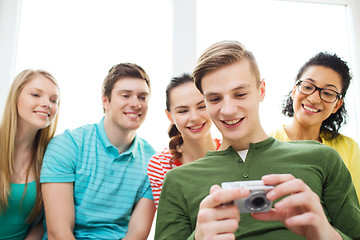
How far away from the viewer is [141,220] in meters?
1.43

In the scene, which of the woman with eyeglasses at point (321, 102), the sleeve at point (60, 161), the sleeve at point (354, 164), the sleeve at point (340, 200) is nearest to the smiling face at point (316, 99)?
the woman with eyeglasses at point (321, 102)

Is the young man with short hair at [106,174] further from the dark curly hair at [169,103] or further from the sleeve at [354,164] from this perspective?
the sleeve at [354,164]

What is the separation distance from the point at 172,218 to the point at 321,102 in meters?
1.01

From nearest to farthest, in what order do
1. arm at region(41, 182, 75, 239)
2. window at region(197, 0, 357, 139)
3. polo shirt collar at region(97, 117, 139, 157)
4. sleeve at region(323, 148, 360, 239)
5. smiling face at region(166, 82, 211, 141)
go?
sleeve at region(323, 148, 360, 239), arm at region(41, 182, 75, 239), smiling face at region(166, 82, 211, 141), polo shirt collar at region(97, 117, 139, 157), window at region(197, 0, 357, 139)

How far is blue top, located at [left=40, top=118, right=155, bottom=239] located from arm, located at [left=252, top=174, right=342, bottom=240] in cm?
93

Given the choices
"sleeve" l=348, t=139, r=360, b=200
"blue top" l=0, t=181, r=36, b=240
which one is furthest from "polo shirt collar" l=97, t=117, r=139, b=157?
"sleeve" l=348, t=139, r=360, b=200

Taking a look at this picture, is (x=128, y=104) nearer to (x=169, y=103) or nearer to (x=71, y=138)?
(x=169, y=103)

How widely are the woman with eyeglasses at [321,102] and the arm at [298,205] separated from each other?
936 mm

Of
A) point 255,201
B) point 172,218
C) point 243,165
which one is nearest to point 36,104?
point 172,218

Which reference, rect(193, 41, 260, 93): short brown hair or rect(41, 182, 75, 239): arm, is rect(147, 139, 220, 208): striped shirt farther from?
rect(193, 41, 260, 93): short brown hair

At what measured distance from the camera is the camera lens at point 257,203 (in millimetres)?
618

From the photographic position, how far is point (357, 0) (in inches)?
99.2

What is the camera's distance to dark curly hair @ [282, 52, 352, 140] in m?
1.54

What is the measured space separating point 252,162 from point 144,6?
1728 mm
